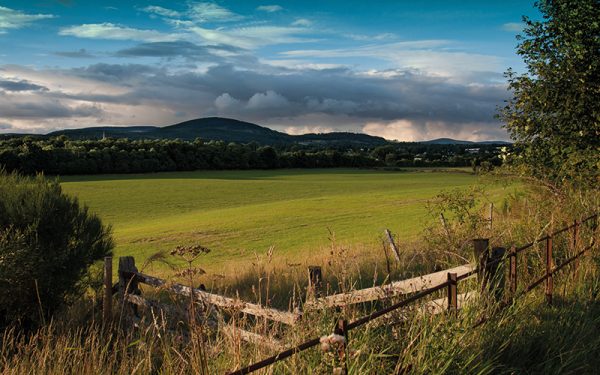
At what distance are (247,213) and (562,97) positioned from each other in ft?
109

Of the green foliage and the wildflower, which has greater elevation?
the green foliage

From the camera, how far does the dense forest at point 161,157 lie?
278ft

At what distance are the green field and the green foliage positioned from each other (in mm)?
6274

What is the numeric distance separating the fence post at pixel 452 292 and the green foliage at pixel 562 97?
12.2m

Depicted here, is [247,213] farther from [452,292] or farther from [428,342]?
[428,342]

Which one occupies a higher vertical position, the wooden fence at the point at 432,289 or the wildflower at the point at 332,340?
the wildflower at the point at 332,340

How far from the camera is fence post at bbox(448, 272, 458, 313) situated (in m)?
5.00

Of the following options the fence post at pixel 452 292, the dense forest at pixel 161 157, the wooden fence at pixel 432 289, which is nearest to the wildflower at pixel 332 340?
the wooden fence at pixel 432 289

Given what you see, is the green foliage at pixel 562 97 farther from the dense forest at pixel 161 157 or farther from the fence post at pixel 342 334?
the dense forest at pixel 161 157

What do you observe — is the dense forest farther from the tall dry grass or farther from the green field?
the tall dry grass

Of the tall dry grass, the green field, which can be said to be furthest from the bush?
the green field

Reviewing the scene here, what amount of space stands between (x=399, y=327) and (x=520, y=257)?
15.0 feet

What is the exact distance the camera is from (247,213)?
154ft

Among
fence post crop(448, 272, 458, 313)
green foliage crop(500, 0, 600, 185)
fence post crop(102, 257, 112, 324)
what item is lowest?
fence post crop(102, 257, 112, 324)
